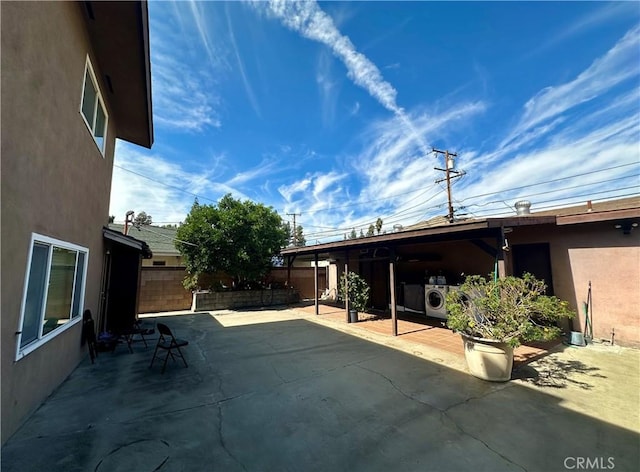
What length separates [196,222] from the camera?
10.7 m

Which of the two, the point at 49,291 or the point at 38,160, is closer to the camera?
the point at 38,160

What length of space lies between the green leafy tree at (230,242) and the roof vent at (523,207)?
28.5 feet

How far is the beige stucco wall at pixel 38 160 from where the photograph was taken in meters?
2.16

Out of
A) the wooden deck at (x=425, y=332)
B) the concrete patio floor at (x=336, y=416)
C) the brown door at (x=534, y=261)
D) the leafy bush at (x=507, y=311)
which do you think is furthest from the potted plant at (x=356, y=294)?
the leafy bush at (x=507, y=311)

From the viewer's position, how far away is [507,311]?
12.1 ft

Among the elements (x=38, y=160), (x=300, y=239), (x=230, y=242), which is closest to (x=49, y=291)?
(x=38, y=160)

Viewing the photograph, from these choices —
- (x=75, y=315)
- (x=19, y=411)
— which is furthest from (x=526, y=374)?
(x=75, y=315)

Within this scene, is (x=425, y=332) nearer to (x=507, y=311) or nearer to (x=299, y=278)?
(x=507, y=311)

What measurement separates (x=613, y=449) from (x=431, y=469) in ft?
5.51

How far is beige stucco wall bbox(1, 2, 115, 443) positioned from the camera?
2.16 m

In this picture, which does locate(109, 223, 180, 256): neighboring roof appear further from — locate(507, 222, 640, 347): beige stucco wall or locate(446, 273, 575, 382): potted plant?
locate(507, 222, 640, 347): beige stucco wall

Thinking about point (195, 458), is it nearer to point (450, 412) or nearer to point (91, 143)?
point (450, 412)

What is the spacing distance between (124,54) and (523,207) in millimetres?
9444

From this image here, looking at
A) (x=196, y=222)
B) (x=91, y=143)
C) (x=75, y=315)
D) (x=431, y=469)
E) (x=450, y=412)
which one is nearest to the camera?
(x=431, y=469)
